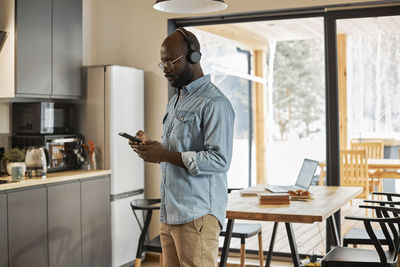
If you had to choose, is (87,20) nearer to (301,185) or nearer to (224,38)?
(224,38)

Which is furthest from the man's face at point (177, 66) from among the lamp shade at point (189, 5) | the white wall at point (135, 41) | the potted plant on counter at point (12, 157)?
→ the white wall at point (135, 41)

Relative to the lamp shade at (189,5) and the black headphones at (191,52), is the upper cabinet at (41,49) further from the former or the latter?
the black headphones at (191,52)

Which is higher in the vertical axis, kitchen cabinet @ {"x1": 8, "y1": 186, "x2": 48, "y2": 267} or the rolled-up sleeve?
the rolled-up sleeve

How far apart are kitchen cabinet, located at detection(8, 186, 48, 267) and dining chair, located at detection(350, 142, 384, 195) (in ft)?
8.23

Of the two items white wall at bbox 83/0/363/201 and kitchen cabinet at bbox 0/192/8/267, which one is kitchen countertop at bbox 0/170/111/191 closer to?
kitchen cabinet at bbox 0/192/8/267

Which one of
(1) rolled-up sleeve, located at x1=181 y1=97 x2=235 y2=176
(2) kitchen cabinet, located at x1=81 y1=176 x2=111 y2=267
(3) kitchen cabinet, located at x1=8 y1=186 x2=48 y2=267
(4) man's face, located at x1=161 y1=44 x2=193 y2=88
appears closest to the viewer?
(1) rolled-up sleeve, located at x1=181 y1=97 x2=235 y2=176

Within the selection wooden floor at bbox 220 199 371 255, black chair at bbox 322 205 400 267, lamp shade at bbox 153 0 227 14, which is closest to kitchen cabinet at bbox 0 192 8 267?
lamp shade at bbox 153 0 227 14

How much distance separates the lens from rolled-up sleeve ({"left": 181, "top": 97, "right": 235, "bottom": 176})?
6.70ft

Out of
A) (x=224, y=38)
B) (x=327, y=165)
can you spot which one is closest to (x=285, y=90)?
(x=224, y=38)

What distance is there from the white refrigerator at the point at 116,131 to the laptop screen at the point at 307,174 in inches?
59.1

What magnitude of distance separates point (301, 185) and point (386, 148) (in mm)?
1043

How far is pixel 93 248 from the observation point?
4230mm

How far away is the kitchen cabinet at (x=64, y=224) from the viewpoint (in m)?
3.79

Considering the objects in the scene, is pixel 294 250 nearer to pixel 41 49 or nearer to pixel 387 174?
pixel 387 174
